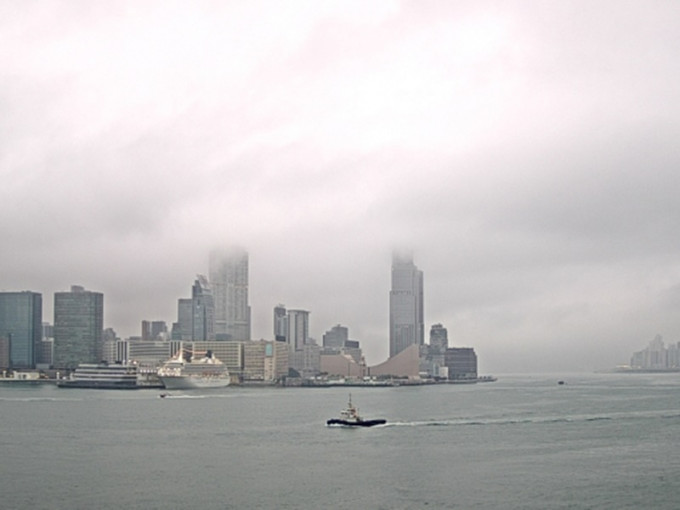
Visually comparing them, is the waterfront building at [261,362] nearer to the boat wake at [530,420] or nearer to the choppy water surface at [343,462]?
the choppy water surface at [343,462]

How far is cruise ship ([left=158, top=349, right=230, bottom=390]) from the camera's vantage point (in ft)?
458

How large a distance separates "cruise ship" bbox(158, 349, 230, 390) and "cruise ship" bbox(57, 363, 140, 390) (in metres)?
4.51

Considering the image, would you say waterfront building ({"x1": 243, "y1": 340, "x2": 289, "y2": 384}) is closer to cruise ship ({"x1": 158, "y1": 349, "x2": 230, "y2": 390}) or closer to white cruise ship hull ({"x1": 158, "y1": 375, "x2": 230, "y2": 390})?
cruise ship ({"x1": 158, "y1": 349, "x2": 230, "y2": 390})

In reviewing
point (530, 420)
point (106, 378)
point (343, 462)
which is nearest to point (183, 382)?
point (106, 378)

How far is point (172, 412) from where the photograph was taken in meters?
79.2

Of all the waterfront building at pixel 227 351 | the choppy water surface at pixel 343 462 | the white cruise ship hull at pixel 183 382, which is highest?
the waterfront building at pixel 227 351

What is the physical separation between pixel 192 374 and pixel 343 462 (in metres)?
106

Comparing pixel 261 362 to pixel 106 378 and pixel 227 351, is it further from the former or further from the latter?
pixel 106 378

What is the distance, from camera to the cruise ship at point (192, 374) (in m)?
140

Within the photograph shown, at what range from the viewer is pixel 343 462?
43.8 meters

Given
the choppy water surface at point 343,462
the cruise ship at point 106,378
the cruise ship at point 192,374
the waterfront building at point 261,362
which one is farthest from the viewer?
the waterfront building at point 261,362

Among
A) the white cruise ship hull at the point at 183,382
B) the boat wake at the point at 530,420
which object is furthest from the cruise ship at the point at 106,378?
the boat wake at the point at 530,420

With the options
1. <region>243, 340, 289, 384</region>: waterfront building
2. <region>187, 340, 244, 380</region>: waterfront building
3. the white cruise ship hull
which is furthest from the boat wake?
<region>187, 340, 244, 380</region>: waterfront building

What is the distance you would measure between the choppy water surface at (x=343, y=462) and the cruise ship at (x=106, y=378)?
235 feet
